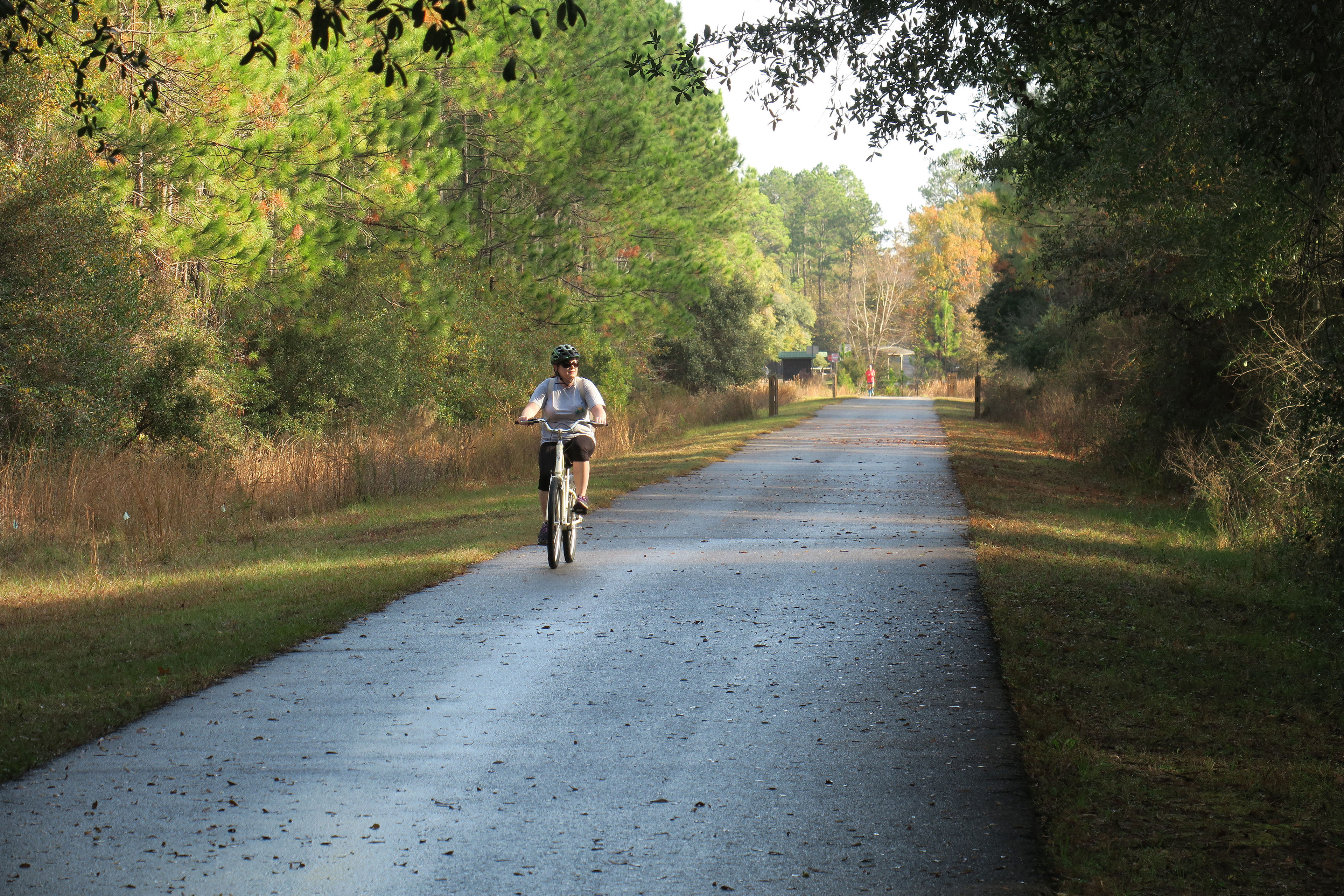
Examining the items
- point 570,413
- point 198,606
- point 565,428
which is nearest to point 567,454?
point 565,428

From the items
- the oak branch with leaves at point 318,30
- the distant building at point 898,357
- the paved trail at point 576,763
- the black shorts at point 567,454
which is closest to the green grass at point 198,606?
the paved trail at point 576,763

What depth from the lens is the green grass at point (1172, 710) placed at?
191 inches

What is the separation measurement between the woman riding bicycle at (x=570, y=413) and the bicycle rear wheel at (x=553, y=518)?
1.16 ft

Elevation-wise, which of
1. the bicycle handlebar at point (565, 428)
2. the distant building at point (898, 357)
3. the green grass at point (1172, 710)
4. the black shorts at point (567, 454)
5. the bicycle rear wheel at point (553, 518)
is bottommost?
the green grass at point (1172, 710)

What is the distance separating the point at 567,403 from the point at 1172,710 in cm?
703

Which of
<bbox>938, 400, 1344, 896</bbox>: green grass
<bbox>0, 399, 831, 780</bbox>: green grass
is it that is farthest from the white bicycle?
<bbox>938, 400, 1344, 896</bbox>: green grass

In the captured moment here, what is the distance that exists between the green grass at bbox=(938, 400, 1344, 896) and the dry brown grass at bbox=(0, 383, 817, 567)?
8.73m

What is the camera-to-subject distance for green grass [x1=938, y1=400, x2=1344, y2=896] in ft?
15.9

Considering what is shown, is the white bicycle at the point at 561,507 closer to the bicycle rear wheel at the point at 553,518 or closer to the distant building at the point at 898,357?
the bicycle rear wheel at the point at 553,518

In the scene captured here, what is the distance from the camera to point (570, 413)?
12820 mm

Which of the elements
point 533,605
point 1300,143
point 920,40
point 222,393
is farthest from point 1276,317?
point 222,393

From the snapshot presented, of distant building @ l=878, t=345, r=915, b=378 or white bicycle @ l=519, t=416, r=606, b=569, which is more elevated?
distant building @ l=878, t=345, r=915, b=378

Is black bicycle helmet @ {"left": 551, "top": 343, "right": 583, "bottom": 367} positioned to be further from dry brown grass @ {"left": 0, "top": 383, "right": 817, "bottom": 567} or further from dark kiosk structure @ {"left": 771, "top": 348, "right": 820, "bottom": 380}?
dark kiosk structure @ {"left": 771, "top": 348, "right": 820, "bottom": 380}

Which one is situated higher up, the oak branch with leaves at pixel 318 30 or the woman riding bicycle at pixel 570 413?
the oak branch with leaves at pixel 318 30
